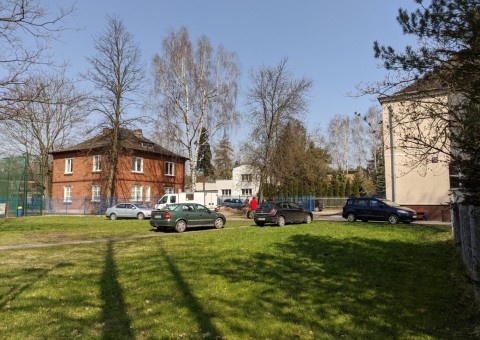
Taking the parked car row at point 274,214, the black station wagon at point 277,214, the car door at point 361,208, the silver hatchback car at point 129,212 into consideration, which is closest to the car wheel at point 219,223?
the parked car row at point 274,214

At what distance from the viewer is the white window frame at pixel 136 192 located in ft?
142

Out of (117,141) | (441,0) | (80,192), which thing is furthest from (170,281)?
(80,192)

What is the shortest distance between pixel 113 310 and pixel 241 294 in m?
2.08

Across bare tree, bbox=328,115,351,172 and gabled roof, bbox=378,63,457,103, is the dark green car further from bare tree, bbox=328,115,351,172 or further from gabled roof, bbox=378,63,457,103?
bare tree, bbox=328,115,351,172

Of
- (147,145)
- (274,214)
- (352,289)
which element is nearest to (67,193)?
(147,145)

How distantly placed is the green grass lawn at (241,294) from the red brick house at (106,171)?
30538mm

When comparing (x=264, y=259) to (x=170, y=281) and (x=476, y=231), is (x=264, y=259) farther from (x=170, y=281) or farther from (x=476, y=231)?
(x=476, y=231)

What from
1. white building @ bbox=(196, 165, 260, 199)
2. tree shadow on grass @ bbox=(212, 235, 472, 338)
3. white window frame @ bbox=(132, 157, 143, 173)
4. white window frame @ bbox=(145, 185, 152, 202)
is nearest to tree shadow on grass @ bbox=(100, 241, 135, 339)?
tree shadow on grass @ bbox=(212, 235, 472, 338)

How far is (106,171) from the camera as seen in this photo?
41656mm

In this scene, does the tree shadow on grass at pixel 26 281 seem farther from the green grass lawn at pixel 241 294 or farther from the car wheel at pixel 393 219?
the car wheel at pixel 393 219

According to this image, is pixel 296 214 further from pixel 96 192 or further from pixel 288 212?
pixel 96 192

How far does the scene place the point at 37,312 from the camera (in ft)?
19.1

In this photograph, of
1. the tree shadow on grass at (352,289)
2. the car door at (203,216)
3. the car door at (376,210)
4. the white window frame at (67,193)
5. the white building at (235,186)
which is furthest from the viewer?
the white building at (235,186)

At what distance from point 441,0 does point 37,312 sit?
24.9 feet
